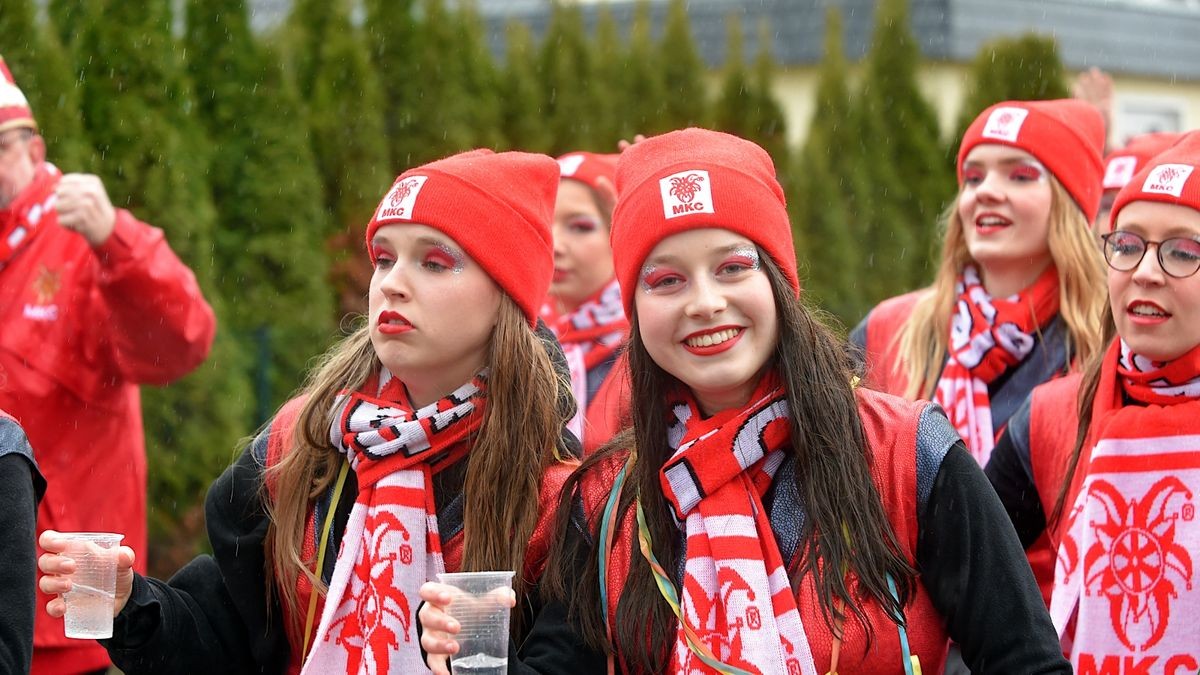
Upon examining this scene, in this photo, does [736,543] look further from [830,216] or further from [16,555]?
[830,216]

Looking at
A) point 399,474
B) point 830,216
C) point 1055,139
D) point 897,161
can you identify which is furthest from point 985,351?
point 897,161

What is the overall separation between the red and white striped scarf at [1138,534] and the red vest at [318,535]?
1.41 metres

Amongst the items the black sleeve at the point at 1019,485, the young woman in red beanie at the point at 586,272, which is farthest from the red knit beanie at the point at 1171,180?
the young woman in red beanie at the point at 586,272

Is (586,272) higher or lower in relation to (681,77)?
lower

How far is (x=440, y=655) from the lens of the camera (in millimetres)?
3057

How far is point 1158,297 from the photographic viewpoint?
406cm

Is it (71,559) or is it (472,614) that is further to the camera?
(71,559)

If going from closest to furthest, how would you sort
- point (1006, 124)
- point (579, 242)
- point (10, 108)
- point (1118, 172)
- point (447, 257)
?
point (447, 257)
point (10, 108)
point (1006, 124)
point (1118, 172)
point (579, 242)

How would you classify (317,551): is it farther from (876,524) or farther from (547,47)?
(547,47)

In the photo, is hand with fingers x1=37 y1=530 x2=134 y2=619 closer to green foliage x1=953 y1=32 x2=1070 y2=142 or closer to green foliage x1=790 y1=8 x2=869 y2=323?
green foliage x1=790 y1=8 x2=869 y2=323

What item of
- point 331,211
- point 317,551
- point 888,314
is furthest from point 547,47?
point 317,551

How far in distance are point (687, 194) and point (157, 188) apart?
19.8 feet

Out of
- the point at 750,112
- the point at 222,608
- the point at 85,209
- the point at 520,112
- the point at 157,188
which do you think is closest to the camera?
the point at 222,608

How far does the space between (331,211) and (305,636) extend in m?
7.26
